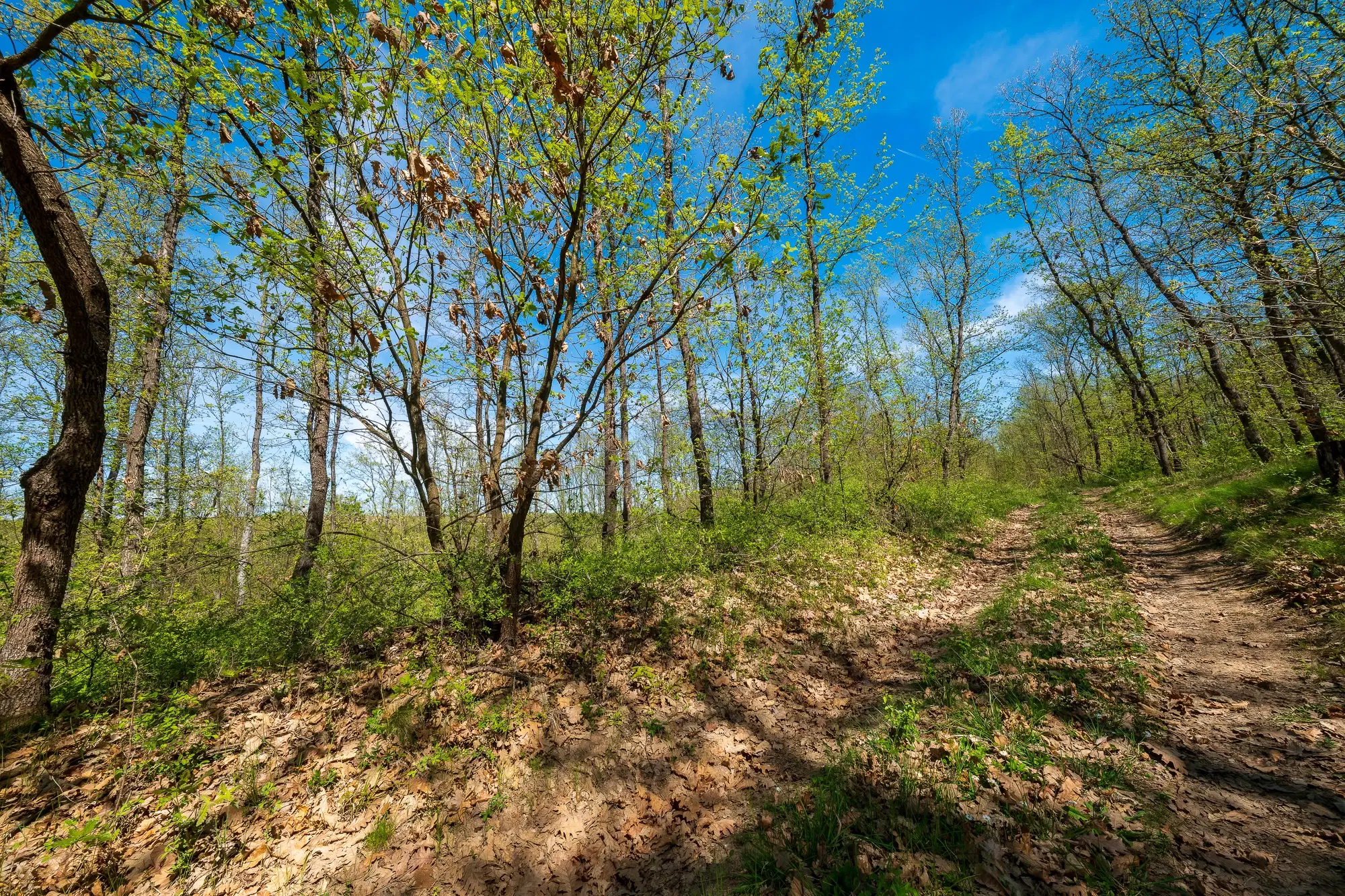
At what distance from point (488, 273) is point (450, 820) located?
4.81 metres

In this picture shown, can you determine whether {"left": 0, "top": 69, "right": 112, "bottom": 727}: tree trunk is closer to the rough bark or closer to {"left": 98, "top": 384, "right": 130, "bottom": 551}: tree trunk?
the rough bark

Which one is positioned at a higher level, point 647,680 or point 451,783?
point 647,680

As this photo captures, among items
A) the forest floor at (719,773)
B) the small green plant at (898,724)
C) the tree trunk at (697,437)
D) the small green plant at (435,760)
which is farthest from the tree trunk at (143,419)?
the small green plant at (898,724)

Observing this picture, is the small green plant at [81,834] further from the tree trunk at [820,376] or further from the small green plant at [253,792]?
the tree trunk at [820,376]

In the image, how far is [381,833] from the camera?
Answer: 324 centimetres

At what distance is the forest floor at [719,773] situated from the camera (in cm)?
273

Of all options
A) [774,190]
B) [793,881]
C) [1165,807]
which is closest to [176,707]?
[793,881]

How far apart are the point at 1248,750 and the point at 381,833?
20.8 ft

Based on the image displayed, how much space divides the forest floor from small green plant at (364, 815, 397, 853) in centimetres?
2

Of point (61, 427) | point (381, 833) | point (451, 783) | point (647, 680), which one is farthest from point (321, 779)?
point (61, 427)

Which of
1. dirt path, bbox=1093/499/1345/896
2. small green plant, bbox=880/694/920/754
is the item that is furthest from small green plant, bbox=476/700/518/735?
dirt path, bbox=1093/499/1345/896

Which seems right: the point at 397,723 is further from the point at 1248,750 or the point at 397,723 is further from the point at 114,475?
the point at 114,475

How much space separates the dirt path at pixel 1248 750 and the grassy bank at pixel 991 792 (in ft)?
0.64

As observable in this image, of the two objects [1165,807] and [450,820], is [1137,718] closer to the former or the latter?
[1165,807]
